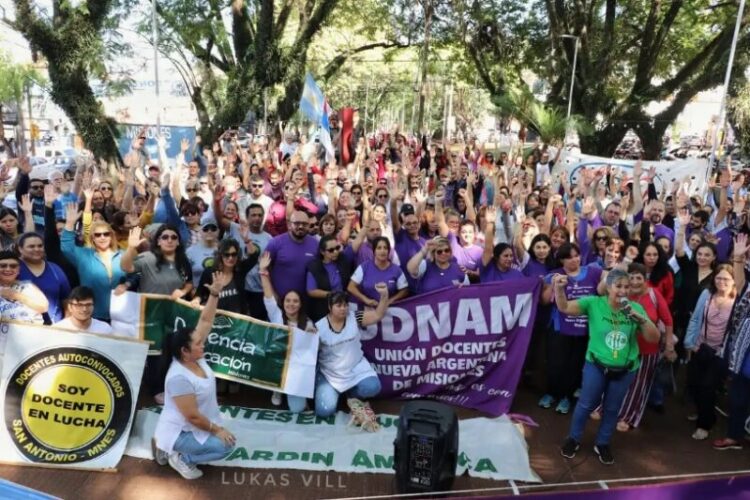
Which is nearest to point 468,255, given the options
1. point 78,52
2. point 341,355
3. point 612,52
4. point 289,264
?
point 341,355

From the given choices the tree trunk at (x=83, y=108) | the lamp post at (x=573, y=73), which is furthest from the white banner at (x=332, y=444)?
the lamp post at (x=573, y=73)

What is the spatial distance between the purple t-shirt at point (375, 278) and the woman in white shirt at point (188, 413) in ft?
5.49

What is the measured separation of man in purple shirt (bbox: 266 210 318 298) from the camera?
5.92m

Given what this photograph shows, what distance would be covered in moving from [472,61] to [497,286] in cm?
2174

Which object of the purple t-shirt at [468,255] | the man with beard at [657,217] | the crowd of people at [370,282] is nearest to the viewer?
the crowd of people at [370,282]

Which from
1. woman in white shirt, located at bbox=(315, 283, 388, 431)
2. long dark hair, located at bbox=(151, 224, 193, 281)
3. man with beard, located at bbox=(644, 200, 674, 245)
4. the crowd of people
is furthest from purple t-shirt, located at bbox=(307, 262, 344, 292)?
man with beard, located at bbox=(644, 200, 674, 245)

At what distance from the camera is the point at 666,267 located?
5.71 m

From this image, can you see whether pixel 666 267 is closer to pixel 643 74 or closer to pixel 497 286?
pixel 497 286

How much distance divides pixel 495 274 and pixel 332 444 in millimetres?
2225

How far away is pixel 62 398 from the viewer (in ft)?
15.1

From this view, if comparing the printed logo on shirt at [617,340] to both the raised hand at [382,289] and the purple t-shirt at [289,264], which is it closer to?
the raised hand at [382,289]

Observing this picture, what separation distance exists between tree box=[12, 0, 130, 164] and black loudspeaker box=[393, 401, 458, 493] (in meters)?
12.7

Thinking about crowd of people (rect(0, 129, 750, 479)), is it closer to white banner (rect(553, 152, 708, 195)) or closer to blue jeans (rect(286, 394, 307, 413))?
blue jeans (rect(286, 394, 307, 413))

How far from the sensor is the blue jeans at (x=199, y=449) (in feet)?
14.4
